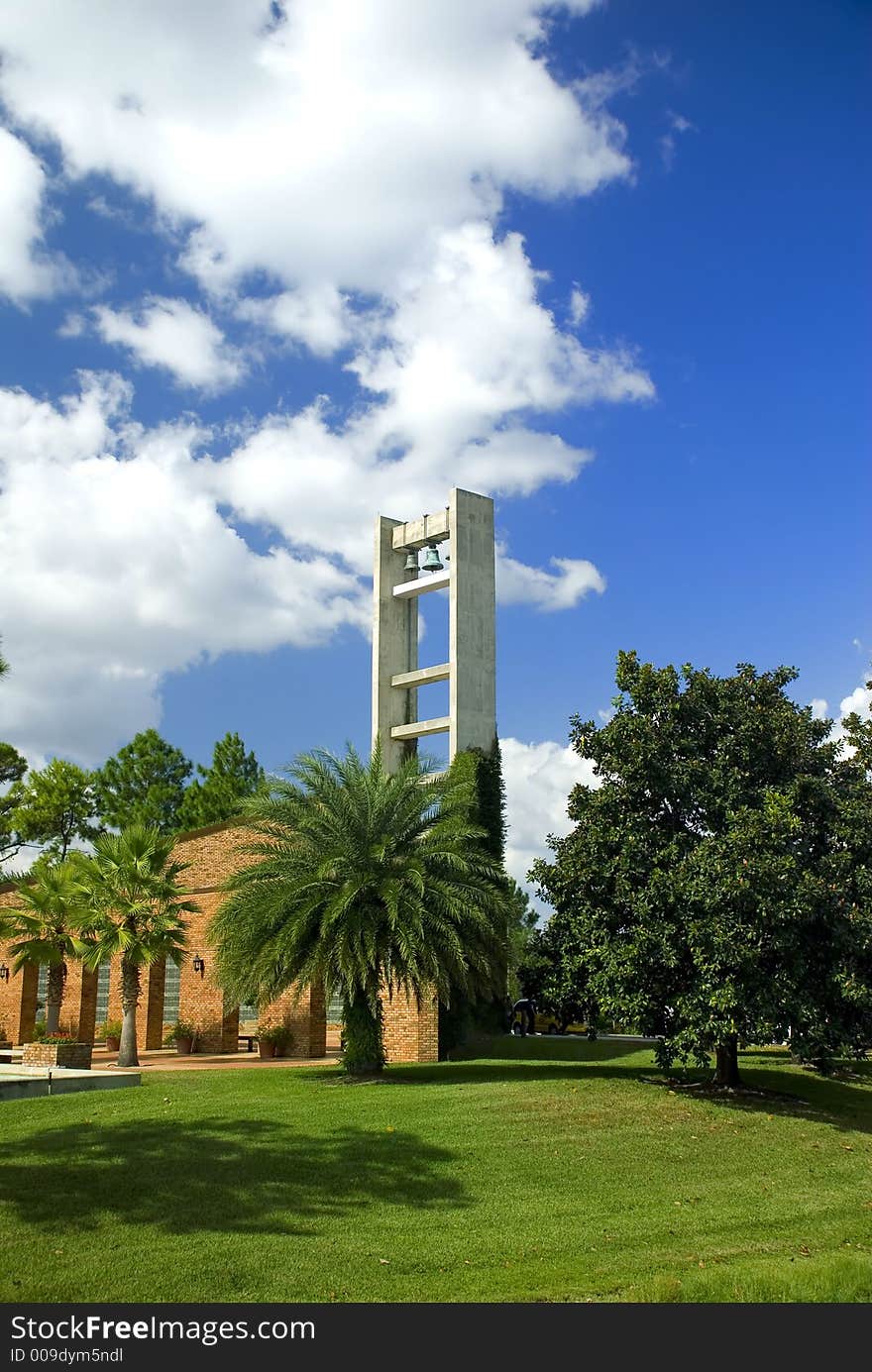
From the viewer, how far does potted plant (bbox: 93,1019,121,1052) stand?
36469 mm

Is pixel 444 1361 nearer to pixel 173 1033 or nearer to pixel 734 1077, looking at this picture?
pixel 734 1077

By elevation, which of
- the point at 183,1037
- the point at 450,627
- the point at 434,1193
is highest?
the point at 450,627

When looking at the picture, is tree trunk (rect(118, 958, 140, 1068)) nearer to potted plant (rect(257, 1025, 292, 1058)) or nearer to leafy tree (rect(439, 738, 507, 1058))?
potted plant (rect(257, 1025, 292, 1058))

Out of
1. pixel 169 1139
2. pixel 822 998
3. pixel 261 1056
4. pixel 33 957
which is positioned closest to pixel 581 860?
pixel 822 998

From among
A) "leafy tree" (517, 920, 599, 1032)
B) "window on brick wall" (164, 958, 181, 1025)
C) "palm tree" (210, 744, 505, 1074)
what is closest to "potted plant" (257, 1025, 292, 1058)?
"window on brick wall" (164, 958, 181, 1025)

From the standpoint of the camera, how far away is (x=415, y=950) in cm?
2091

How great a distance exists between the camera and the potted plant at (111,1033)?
36.5m

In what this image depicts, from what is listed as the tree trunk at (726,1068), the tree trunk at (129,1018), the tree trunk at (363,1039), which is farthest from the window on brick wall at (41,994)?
the tree trunk at (726,1068)

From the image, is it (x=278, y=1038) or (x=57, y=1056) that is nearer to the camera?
(x=57, y=1056)

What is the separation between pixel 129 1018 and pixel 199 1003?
17.8ft

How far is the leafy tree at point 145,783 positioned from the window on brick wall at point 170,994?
28634 mm

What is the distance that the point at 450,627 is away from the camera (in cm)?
3694

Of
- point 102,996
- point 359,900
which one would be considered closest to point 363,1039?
point 359,900

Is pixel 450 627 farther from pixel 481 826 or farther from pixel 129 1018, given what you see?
pixel 129 1018
